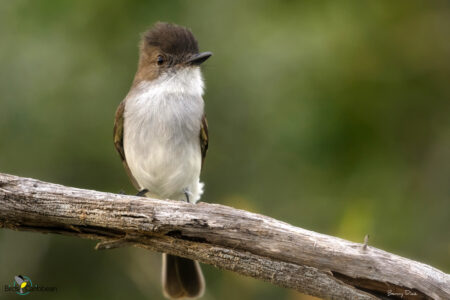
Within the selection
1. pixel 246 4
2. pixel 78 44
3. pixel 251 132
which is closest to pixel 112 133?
pixel 78 44

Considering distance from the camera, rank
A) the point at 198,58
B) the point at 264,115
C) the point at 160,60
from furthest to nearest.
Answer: the point at 264,115
the point at 160,60
the point at 198,58

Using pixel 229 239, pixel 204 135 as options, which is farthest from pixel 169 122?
pixel 229 239

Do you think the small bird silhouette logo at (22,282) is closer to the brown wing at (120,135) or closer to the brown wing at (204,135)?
the brown wing at (120,135)

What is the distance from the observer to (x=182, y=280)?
204 inches

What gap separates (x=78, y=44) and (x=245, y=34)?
1342mm

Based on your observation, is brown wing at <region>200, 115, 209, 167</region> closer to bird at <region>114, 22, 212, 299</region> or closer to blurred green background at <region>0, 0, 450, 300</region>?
bird at <region>114, 22, 212, 299</region>

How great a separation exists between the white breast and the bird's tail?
0.64 m

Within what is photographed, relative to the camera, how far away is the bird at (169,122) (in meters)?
5.05

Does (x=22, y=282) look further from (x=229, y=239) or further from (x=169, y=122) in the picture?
(x=229, y=239)

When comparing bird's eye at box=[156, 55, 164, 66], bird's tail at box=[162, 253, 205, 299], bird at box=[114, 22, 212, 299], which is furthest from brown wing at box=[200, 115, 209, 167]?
bird's tail at box=[162, 253, 205, 299]

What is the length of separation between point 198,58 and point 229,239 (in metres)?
1.82

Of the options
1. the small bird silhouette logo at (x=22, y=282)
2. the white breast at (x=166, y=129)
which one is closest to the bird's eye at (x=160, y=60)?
the white breast at (x=166, y=129)

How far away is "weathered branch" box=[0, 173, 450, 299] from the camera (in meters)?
3.52

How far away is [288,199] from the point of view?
5.51m
